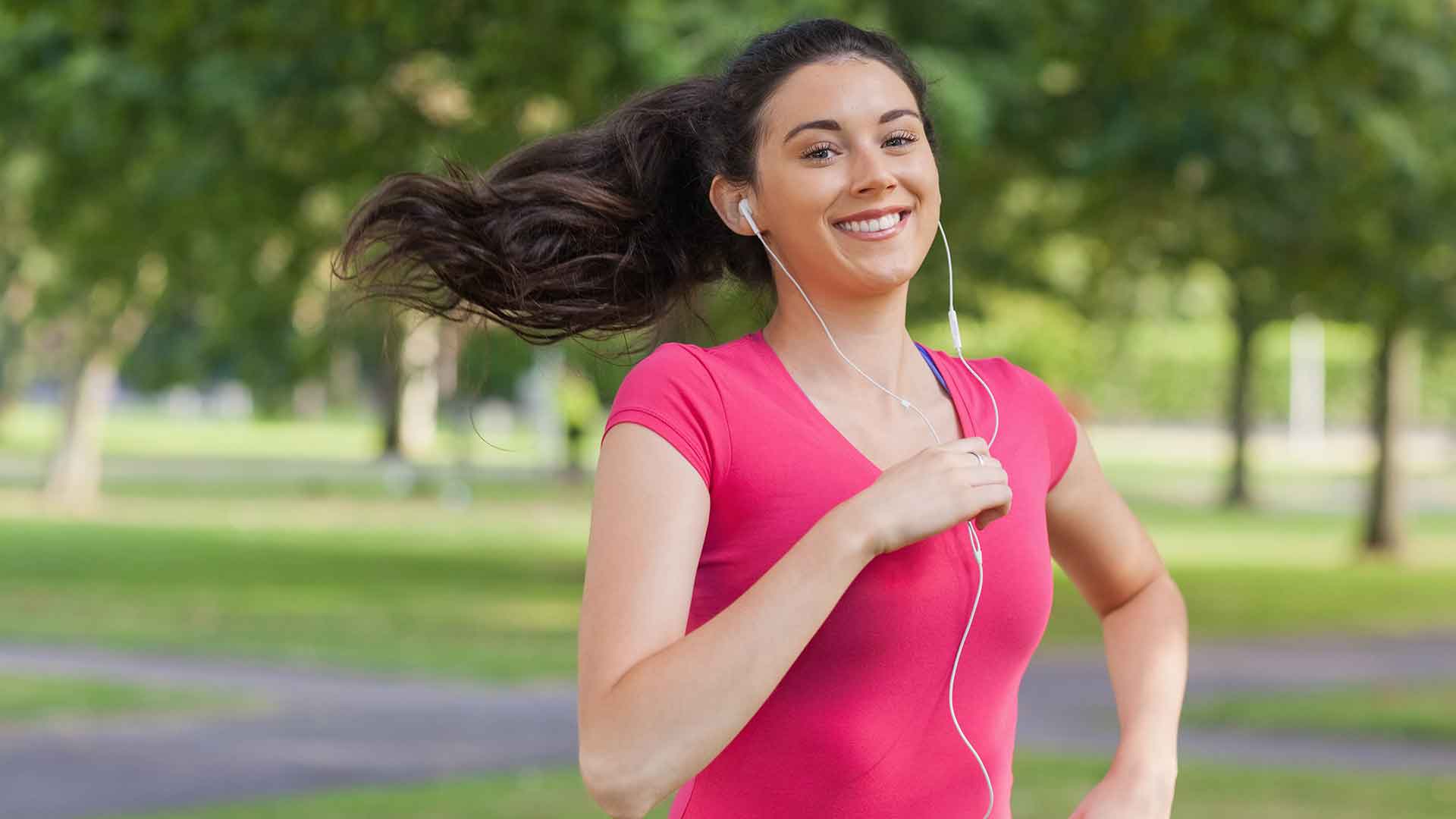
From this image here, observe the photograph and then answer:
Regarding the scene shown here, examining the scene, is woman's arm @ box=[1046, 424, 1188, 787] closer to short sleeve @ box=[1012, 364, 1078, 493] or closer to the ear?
short sleeve @ box=[1012, 364, 1078, 493]

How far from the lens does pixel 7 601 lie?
17203 millimetres

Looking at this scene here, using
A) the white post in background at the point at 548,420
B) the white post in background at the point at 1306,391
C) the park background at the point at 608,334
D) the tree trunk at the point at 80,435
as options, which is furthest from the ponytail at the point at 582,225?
the white post in background at the point at 1306,391

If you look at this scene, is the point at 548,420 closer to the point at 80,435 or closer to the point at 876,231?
the point at 80,435

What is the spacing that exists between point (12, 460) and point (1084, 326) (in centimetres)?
2530

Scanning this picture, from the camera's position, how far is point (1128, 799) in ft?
8.32

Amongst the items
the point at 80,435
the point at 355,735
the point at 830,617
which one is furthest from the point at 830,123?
the point at 80,435

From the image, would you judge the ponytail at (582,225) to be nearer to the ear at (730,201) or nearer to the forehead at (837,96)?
the ear at (730,201)

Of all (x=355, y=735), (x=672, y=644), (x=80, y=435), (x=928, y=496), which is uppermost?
(x=80, y=435)

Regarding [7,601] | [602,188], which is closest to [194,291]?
[7,601]

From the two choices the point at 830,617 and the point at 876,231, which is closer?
the point at 830,617

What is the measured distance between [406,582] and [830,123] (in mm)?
17279

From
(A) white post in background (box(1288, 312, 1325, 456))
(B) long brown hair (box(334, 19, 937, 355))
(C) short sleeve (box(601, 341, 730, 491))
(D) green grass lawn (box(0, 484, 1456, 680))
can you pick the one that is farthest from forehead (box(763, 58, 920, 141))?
(A) white post in background (box(1288, 312, 1325, 456))

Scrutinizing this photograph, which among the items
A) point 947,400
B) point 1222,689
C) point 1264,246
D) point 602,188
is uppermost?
point 1264,246

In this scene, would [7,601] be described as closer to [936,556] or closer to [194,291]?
[194,291]
